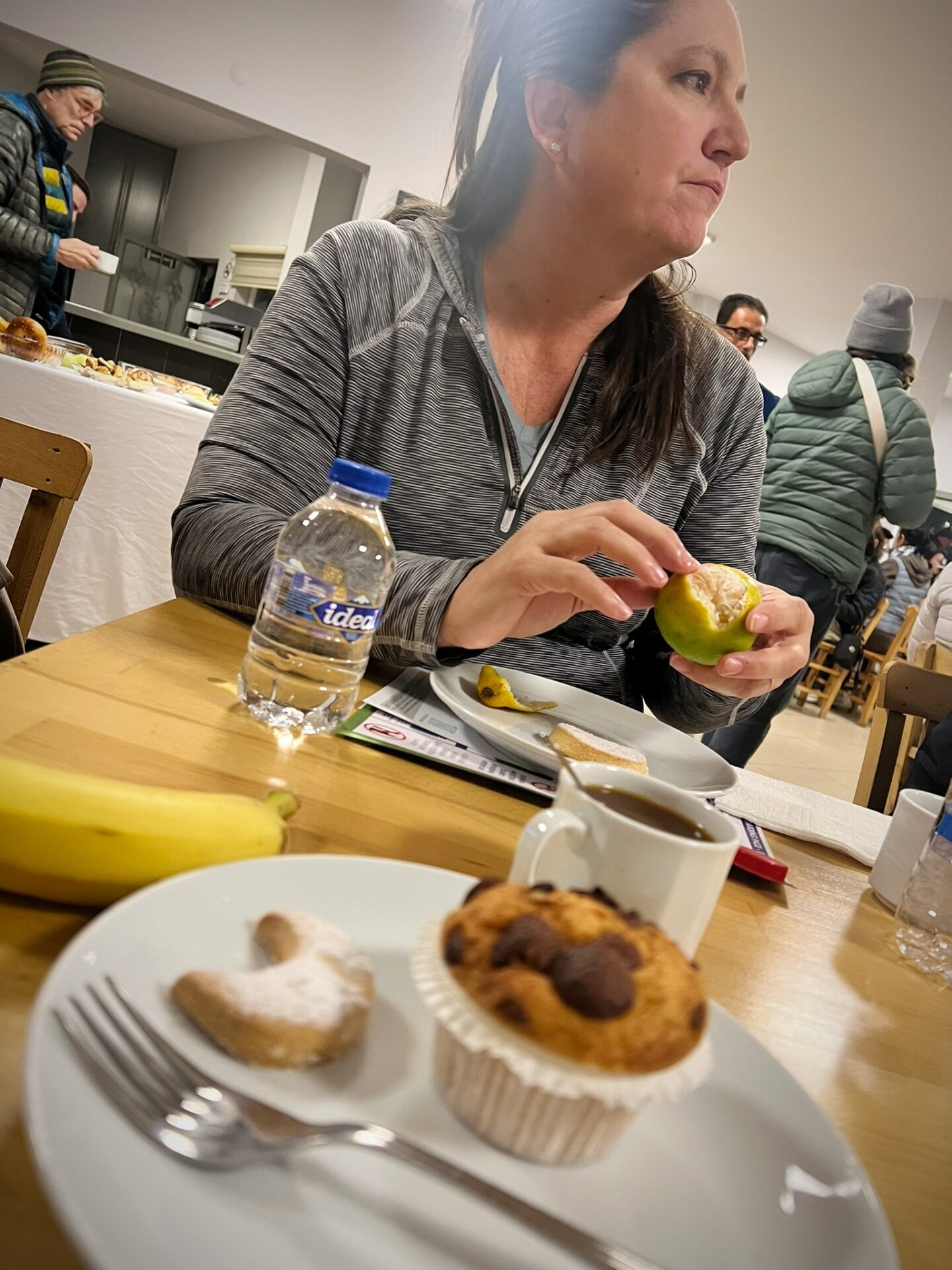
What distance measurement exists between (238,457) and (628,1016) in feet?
2.78

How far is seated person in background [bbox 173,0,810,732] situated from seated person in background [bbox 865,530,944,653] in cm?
736

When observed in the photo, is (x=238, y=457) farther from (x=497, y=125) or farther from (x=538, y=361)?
(x=497, y=125)

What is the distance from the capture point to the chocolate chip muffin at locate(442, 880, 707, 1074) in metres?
0.32

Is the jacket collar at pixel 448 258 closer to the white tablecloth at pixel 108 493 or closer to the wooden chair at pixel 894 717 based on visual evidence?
the wooden chair at pixel 894 717

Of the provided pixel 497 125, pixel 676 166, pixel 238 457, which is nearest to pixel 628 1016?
pixel 238 457

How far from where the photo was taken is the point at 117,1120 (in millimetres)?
269

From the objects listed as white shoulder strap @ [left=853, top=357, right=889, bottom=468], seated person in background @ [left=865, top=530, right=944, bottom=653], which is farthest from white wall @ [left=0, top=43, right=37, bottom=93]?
seated person in background @ [left=865, top=530, right=944, bottom=653]

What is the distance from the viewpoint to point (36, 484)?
4.32 feet

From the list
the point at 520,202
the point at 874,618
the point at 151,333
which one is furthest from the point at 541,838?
the point at 874,618

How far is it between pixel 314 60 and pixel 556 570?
537 cm

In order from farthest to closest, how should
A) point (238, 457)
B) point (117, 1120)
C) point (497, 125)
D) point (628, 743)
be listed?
point (497, 125)
point (238, 457)
point (628, 743)
point (117, 1120)

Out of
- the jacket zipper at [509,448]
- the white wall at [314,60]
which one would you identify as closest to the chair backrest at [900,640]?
the white wall at [314,60]

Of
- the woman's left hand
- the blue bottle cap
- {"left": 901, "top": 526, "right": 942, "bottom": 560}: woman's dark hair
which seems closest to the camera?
the blue bottle cap

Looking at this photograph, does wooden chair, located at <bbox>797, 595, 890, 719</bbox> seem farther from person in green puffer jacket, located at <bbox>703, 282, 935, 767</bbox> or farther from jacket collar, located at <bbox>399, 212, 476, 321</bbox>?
jacket collar, located at <bbox>399, 212, 476, 321</bbox>
